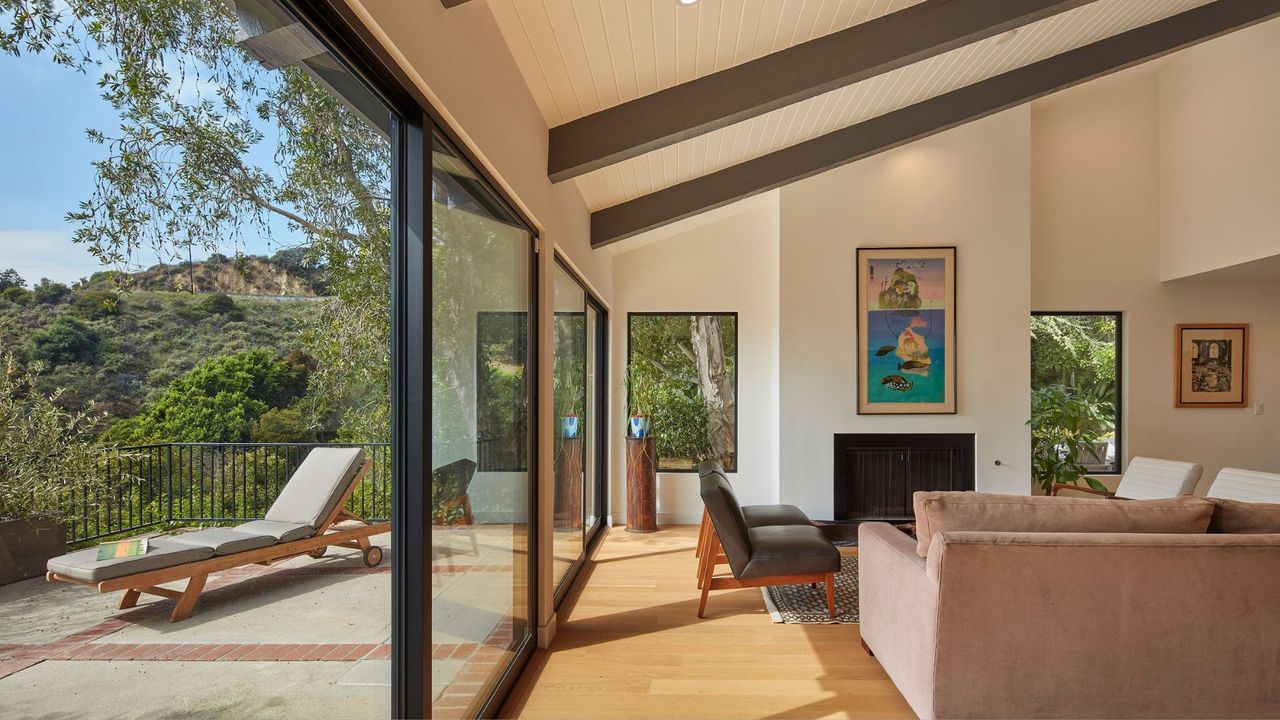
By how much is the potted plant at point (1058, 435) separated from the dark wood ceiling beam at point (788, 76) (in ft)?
12.6

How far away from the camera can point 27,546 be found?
0.78m

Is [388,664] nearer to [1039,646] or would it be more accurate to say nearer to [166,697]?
[166,697]

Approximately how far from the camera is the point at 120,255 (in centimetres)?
90

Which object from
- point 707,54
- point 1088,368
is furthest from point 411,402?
point 1088,368

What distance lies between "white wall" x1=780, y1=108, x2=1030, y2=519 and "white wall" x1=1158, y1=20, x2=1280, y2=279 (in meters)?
1.56

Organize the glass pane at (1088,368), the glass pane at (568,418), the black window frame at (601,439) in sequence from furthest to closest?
the glass pane at (1088,368) → the black window frame at (601,439) → the glass pane at (568,418)

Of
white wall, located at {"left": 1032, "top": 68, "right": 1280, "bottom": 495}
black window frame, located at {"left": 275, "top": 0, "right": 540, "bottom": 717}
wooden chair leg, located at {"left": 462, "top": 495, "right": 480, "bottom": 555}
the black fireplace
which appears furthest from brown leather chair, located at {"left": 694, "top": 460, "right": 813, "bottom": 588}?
white wall, located at {"left": 1032, "top": 68, "right": 1280, "bottom": 495}

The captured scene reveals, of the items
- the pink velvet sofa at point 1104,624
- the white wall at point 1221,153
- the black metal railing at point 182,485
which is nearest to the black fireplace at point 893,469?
the white wall at point 1221,153

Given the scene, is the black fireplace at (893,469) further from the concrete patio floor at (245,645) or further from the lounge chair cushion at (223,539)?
the lounge chair cushion at (223,539)

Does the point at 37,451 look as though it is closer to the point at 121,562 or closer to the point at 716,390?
the point at 121,562

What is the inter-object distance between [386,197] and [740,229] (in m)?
5.04

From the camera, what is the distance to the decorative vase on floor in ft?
19.6

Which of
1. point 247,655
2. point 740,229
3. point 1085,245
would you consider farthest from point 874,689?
point 1085,245

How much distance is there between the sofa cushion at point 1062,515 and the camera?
7.86 feet
